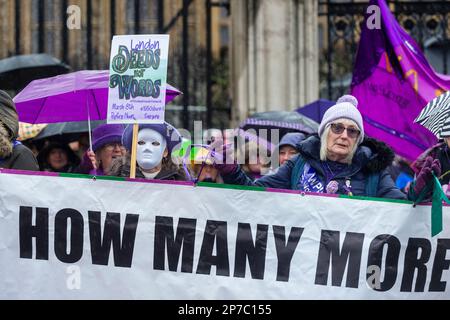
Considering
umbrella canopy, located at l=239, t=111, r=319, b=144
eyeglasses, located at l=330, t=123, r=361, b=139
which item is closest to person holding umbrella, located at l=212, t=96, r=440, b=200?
eyeglasses, located at l=330, t=123, r=361, b=139

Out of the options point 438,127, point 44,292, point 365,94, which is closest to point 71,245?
point 44,292

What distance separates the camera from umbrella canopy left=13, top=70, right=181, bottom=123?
26.5 feet

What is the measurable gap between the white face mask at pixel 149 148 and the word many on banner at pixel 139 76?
0.94 feet

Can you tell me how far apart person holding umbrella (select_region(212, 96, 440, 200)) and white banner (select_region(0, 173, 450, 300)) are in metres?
0.21

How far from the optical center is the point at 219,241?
6.64 m

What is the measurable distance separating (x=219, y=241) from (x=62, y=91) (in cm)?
199

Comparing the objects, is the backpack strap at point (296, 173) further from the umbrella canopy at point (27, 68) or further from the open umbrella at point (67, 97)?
the umbrella canopy at point (27, 68)

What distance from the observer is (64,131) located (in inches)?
431

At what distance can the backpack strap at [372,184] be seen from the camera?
689 cm

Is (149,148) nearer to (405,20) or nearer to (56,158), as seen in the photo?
(56,158)

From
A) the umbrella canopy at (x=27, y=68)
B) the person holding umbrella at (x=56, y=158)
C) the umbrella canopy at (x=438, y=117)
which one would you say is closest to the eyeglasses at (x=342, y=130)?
the umbrella canopy at (x=438, y=117)

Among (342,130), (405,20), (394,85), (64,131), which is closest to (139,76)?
(342,130)

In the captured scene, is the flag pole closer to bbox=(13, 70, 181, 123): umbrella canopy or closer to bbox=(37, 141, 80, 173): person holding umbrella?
bbox=(13, 70, 181, 123): umbrella canopy

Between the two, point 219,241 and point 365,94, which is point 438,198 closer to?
point 219,241
